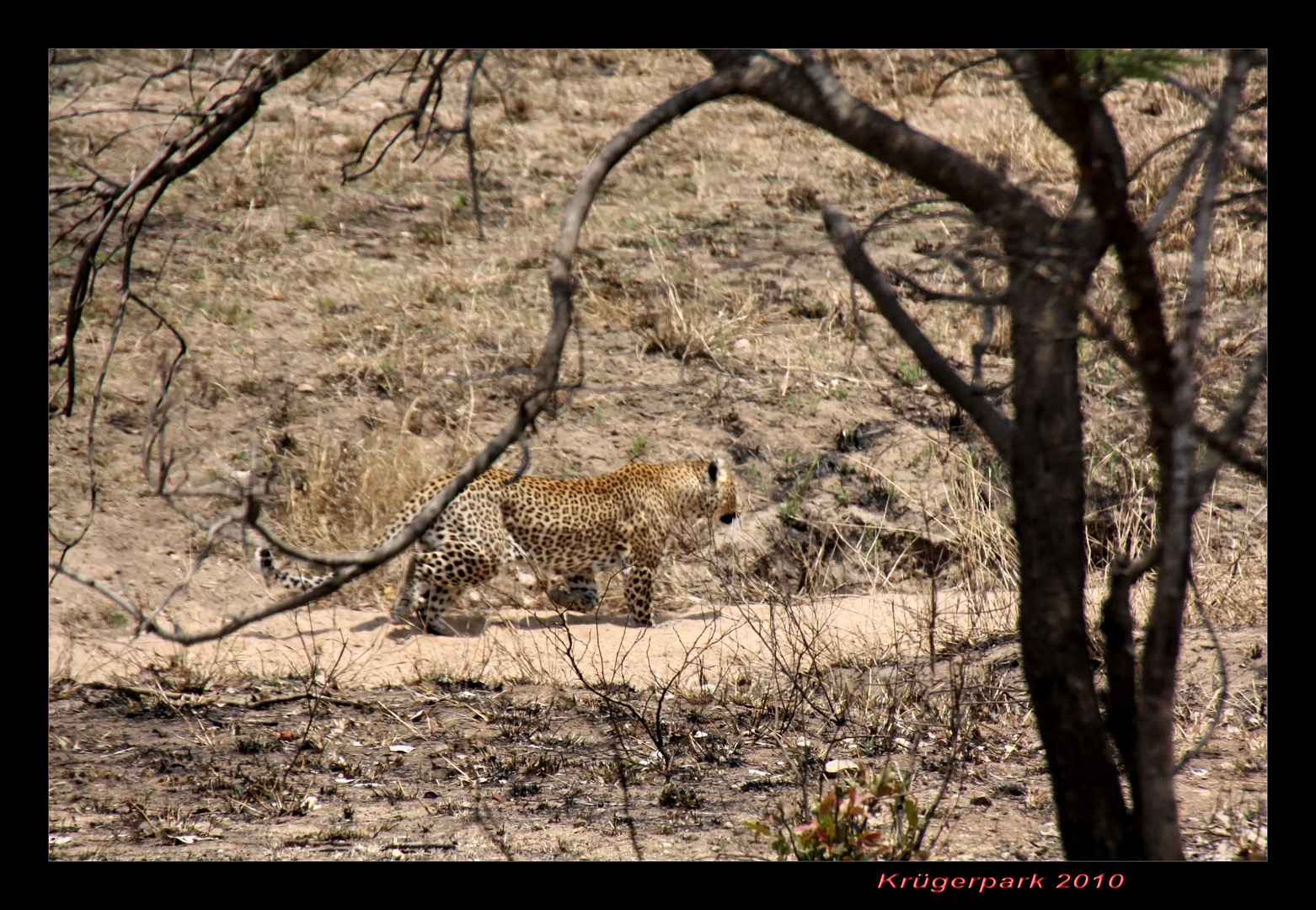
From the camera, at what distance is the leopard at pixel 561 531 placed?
7.21 meters

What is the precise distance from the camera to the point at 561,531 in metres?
7.66

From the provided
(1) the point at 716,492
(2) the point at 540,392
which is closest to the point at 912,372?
(1) the point at 716,492

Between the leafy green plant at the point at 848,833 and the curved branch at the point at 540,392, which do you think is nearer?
the curved branch at the point at 540,392

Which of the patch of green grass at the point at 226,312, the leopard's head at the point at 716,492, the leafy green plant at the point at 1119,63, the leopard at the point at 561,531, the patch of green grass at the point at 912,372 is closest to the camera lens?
the leafy green plant at the point at 1119,63

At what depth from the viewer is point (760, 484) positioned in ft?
28.6

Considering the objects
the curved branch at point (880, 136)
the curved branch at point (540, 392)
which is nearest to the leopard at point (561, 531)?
the curved branch at point (540, 392)

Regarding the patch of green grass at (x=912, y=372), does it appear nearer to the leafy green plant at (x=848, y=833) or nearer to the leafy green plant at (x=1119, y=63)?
the leafy green plant at (x=848, y=833)

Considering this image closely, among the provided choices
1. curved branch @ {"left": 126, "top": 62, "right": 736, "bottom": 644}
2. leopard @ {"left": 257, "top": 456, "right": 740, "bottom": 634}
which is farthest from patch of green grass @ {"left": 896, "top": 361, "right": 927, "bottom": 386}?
curved branch @ {"left": 126, "top": 62, "right": 736, "bottom": 644}

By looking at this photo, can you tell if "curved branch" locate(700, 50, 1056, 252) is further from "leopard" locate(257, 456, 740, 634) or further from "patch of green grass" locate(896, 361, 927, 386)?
"patch of green grass" locate(896, 361, 927, 386)

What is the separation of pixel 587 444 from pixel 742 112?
651 centimetres

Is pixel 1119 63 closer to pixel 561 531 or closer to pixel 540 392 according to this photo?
pixel 540 392

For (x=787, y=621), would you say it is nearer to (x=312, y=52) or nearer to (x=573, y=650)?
(x=573, y=650)

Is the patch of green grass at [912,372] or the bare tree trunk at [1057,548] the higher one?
the patch of green grass at [912,372]

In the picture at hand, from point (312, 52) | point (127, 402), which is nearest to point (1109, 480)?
point (312, 52)
